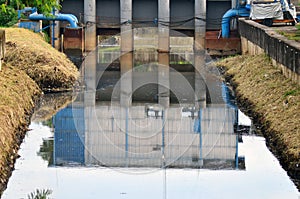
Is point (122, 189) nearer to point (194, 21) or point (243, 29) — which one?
point (243, 29)

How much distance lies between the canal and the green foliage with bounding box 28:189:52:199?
13 cm

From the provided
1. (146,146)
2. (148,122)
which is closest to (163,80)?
(148,122)

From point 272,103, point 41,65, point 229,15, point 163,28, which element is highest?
point 229,15

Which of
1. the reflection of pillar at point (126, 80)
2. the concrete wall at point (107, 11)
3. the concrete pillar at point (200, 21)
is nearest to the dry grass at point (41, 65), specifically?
the reflection of pillar at point (126, 80)

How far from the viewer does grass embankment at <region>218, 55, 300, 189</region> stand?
17.1 meters

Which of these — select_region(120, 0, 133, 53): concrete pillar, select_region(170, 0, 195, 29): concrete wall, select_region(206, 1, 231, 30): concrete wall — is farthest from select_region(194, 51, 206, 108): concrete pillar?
select_region(120, 0, 133, 53): concrete pillar

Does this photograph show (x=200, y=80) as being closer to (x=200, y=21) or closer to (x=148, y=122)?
(x=148, y=122)

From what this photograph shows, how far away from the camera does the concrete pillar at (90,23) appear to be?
4244cm

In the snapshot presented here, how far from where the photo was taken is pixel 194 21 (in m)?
43.2

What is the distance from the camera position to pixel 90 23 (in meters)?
42.9

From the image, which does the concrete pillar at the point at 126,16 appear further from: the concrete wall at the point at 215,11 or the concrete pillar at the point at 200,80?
the concrete wall at the point at 215,11

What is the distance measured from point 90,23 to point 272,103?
22.5m

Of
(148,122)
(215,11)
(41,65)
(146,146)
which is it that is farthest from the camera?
(215,11)

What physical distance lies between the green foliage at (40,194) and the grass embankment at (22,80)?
116 cm
